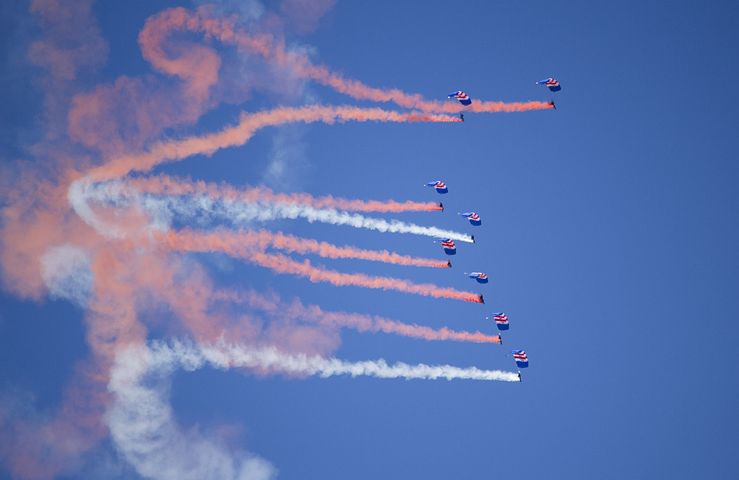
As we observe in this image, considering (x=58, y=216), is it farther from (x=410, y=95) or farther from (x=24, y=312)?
(x=410, y=95)

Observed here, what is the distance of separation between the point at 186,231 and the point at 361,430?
1704 inches

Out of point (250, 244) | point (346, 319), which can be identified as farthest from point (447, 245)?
point (250, 244)

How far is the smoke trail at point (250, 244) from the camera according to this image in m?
57.2

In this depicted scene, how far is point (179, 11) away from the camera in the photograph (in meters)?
58.7

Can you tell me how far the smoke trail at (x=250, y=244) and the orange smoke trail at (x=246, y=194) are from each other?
84.9 inches

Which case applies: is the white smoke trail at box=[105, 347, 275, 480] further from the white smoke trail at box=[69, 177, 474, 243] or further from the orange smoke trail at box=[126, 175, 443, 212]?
the orange smoke trail at box=[126, 175, 443, 212]

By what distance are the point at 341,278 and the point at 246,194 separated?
709cm

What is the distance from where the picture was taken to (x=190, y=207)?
56.0 meters

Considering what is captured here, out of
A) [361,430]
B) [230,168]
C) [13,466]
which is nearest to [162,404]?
[13,466]

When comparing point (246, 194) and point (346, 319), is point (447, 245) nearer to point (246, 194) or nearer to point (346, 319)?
point (346, 319)

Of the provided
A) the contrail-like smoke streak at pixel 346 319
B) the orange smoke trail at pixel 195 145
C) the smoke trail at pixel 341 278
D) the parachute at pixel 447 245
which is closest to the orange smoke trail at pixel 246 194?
the orange smoke trail at pixel 195 145

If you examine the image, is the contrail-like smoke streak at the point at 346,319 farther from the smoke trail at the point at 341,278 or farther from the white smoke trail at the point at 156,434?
the white smoke trail at the point at 156,434

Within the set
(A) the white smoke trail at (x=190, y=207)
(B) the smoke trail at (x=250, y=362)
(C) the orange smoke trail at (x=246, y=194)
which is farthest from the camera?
(B) the smoke trail at (x=250, y=362)

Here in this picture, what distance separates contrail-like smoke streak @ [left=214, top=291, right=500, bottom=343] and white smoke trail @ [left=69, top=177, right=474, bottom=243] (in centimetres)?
468
